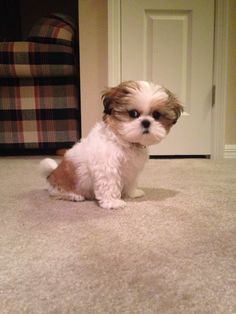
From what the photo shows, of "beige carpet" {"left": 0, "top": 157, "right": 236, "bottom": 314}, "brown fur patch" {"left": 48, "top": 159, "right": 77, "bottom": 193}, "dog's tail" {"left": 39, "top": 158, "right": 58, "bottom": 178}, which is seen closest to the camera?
"beige carpet" {"left": 0, "top": 157, "right": 236, "bottom": 314}

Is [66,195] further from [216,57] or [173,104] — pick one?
[216,57]

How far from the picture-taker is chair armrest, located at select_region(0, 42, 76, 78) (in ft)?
6.62

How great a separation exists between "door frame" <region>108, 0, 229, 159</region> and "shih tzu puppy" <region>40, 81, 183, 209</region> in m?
0.95

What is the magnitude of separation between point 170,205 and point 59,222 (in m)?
0.37

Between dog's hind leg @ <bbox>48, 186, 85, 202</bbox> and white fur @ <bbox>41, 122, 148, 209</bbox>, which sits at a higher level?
white fur @ <bbox>41, 122, 148, 209</bbox>

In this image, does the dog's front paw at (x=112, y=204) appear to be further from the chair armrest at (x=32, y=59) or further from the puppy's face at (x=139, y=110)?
the chair armrest at (x=32, y=59)

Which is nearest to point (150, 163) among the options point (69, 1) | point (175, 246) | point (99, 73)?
point (99, 73)

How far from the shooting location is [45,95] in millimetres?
2148

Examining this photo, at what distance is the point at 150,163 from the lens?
6.48 feet

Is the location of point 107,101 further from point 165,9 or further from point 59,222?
point 165,9

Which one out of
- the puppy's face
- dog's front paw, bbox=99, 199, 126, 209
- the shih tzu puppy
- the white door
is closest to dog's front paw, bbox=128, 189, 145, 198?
the shih tzu puppy

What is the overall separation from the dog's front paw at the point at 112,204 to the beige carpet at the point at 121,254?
3 cm

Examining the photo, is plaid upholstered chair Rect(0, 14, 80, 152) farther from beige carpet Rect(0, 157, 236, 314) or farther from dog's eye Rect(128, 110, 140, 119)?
dog's eye Rect(128, 110, 140, 119)

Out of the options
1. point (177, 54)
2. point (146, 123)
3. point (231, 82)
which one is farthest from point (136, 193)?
point (231, 82)
